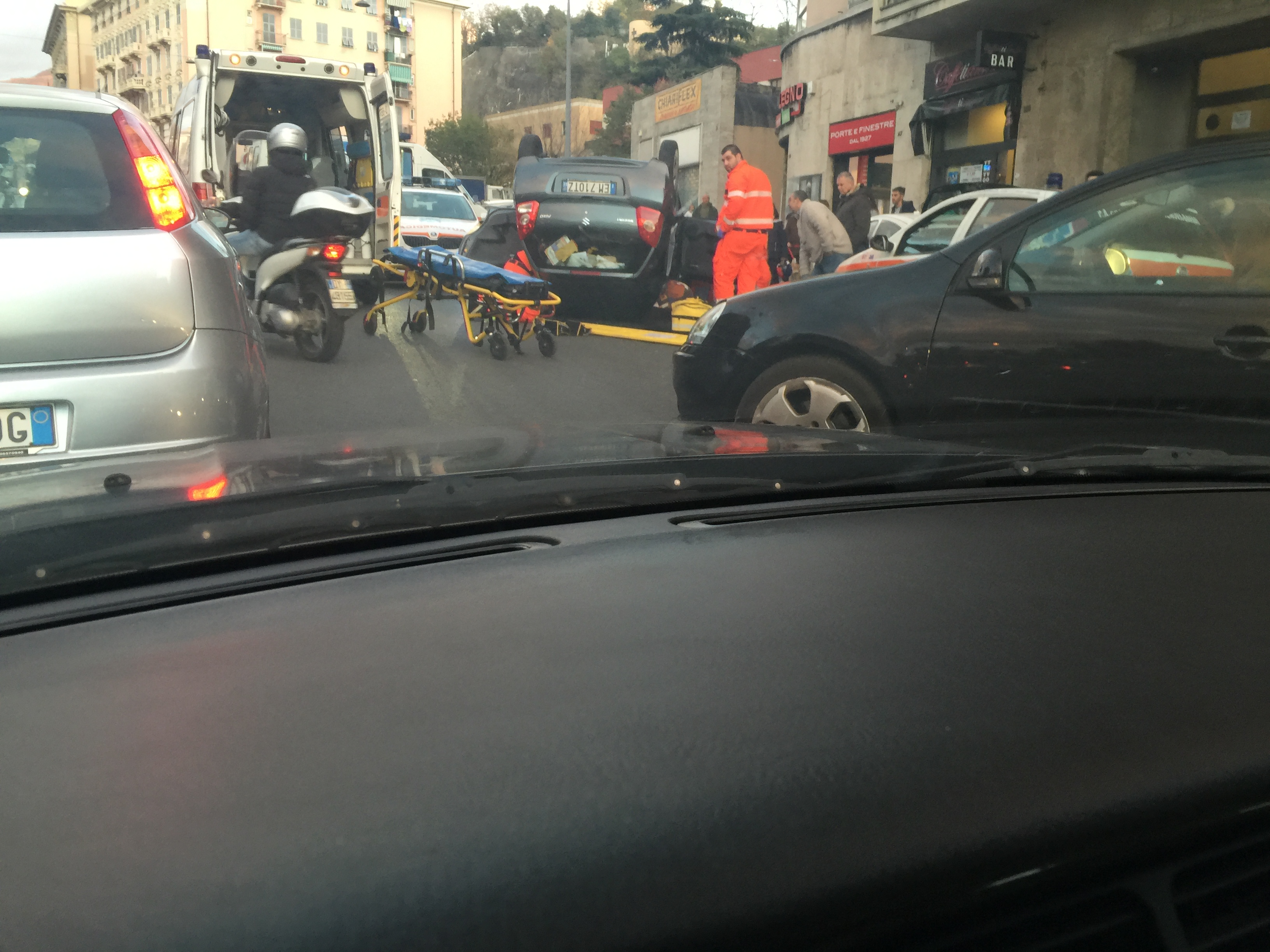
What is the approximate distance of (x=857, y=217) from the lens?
17.2 metres

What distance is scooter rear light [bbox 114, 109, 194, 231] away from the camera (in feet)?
12.8

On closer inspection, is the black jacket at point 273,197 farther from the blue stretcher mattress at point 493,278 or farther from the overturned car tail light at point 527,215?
the overturned car tail light at point 527,215

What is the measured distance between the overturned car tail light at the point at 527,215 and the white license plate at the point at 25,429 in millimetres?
9087

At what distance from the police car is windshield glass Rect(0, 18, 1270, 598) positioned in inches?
195

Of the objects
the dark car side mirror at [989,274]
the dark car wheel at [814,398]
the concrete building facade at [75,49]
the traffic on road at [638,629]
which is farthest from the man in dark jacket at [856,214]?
the concrete building facade at [75,49]

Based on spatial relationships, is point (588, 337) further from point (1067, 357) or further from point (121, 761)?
point (121, 761)

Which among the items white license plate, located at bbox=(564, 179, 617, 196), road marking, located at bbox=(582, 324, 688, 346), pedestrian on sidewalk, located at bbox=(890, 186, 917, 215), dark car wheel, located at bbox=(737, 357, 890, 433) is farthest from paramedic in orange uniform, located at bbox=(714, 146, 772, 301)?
pedestrian on sidewalk, located at bbox=(890, 186, 917, 215)

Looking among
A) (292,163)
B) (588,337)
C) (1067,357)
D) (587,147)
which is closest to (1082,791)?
(1067,357)

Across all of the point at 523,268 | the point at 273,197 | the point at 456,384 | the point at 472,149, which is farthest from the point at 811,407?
the point at 472,149

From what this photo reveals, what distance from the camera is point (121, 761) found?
1099mm

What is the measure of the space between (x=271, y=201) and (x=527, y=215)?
2.69 m

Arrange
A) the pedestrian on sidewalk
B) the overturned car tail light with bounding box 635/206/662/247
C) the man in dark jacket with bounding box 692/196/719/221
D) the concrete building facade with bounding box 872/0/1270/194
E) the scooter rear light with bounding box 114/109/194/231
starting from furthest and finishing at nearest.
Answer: the man in dark jacket with bounding box 692/196/719/221 < the pedestrian on sidewalk < the concrete building facade with bounding box 872/0/1270/194 < the overturned car tail light with bounding box 635/206/662/247 < the scooter rear light with bounding box 114/109/194/231

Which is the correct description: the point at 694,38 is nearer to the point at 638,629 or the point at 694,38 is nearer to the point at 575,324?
the point at 575,324

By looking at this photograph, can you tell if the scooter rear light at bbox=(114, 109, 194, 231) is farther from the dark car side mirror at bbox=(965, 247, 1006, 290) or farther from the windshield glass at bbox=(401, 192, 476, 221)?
the windshield glass at bbox=(401, 192, 476, 221)
